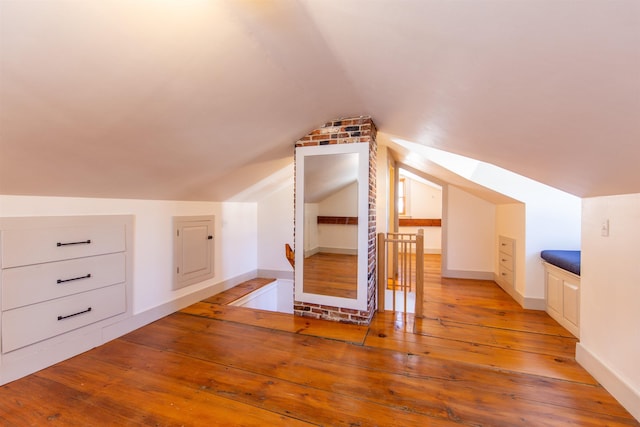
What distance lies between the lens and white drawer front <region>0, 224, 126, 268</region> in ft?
6.08

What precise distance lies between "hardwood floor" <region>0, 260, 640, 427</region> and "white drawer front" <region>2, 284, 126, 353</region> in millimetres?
261

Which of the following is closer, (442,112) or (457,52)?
(457,52)

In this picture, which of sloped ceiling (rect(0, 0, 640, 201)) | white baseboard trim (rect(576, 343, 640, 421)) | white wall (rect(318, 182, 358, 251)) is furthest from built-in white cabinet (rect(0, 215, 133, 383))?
white baseboard trim (rect(576, 343, 640, 421))

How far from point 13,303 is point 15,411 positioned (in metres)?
0.70

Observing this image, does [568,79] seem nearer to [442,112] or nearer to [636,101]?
[636,101]

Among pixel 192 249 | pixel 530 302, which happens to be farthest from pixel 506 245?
pixel 192 249

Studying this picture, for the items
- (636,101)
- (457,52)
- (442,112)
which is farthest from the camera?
(442,112)

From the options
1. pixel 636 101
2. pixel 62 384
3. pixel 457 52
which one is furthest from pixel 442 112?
pixel 62 384

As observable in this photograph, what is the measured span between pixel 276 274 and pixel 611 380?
3.95 m

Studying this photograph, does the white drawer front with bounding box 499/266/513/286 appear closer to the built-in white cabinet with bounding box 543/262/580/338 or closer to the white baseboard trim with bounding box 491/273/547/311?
the white baseboard trim with bounding box 491/273/547/311

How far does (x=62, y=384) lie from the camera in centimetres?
182

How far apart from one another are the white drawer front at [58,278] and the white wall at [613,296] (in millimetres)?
3879

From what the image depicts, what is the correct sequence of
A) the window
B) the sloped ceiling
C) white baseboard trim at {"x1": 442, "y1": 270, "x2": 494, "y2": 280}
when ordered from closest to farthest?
→ the sloped ceiling → white baseboard trim at {"x1": 442, "y1": 270, "x2": 494, "y2": 280} → the window

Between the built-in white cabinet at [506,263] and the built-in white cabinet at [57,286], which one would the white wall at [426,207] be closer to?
the built-in white cabinet at [506,263]
